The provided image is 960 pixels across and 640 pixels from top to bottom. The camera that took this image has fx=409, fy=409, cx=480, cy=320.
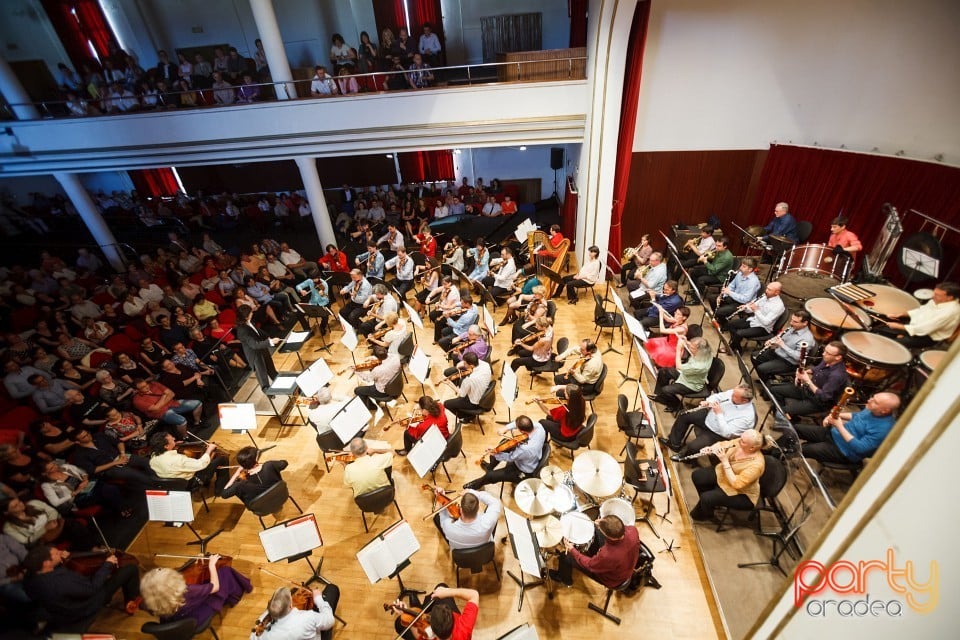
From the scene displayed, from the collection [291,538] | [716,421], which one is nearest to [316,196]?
[291,538]

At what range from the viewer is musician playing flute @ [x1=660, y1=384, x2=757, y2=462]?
4.15m

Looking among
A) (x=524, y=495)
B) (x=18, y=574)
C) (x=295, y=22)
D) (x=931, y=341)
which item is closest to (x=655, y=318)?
(x=931, y=341)

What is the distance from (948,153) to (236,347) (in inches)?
434

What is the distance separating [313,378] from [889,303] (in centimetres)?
708

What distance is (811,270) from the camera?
7.04m

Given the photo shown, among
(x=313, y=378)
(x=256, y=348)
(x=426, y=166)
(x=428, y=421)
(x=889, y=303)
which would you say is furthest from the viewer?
(x=426, y=166)

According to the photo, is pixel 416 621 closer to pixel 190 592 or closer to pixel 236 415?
pixel 190 592

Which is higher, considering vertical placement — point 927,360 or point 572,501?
point 927,360

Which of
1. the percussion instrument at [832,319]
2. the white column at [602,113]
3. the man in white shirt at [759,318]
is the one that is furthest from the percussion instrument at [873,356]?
the white column at [602,113]

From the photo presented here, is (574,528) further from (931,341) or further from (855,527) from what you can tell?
(931,341)

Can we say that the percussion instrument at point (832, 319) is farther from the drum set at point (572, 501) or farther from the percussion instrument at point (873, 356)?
the drum set at point (572, 501)

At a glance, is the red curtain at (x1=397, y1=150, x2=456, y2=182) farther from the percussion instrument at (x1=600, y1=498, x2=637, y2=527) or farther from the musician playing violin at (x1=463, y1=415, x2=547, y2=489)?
the percussion instrument at (x1=600, y1=498, x2=637, y2=527)

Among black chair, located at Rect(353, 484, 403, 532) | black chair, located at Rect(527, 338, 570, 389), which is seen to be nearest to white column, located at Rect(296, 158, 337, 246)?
black chair, located at Rect(527, 338, 570, 389)

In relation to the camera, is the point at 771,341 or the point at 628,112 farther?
the point at 628,112
